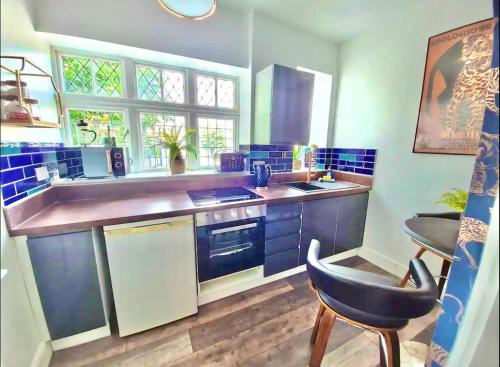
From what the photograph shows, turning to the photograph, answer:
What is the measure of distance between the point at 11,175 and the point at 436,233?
231cm

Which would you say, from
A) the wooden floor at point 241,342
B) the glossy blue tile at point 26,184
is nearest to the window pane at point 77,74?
the glossy blue tile at point 26,184

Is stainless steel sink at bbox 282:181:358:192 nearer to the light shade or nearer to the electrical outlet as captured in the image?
the light shade

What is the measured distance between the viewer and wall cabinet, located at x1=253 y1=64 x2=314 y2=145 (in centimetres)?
177

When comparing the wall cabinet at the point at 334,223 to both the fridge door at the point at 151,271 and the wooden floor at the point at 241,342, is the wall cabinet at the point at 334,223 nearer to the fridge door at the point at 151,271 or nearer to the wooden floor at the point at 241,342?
the wooden floor at the point at 241,342

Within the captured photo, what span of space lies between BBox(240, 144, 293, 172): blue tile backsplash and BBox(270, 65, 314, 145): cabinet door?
183mm

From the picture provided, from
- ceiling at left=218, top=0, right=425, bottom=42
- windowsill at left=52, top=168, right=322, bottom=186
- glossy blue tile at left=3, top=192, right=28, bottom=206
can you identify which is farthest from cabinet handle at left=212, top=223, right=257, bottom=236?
ceiling at left=218, top=0, right=425, bottom=42

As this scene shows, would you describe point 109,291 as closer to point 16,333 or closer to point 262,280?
point 16,333

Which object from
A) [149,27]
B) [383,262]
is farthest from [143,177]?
[383,262]

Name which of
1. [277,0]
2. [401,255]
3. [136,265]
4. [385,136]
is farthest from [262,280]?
[277,0]

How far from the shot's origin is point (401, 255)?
76.7 inches

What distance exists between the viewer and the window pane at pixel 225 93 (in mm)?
2129

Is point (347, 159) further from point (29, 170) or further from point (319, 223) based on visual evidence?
point (29, 170)

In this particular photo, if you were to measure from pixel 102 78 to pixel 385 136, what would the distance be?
2623mm

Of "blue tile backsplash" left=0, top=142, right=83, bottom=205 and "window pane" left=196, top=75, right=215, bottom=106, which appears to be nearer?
"blue tile backsplash" left=0, top=142, right=83, bottom=205
